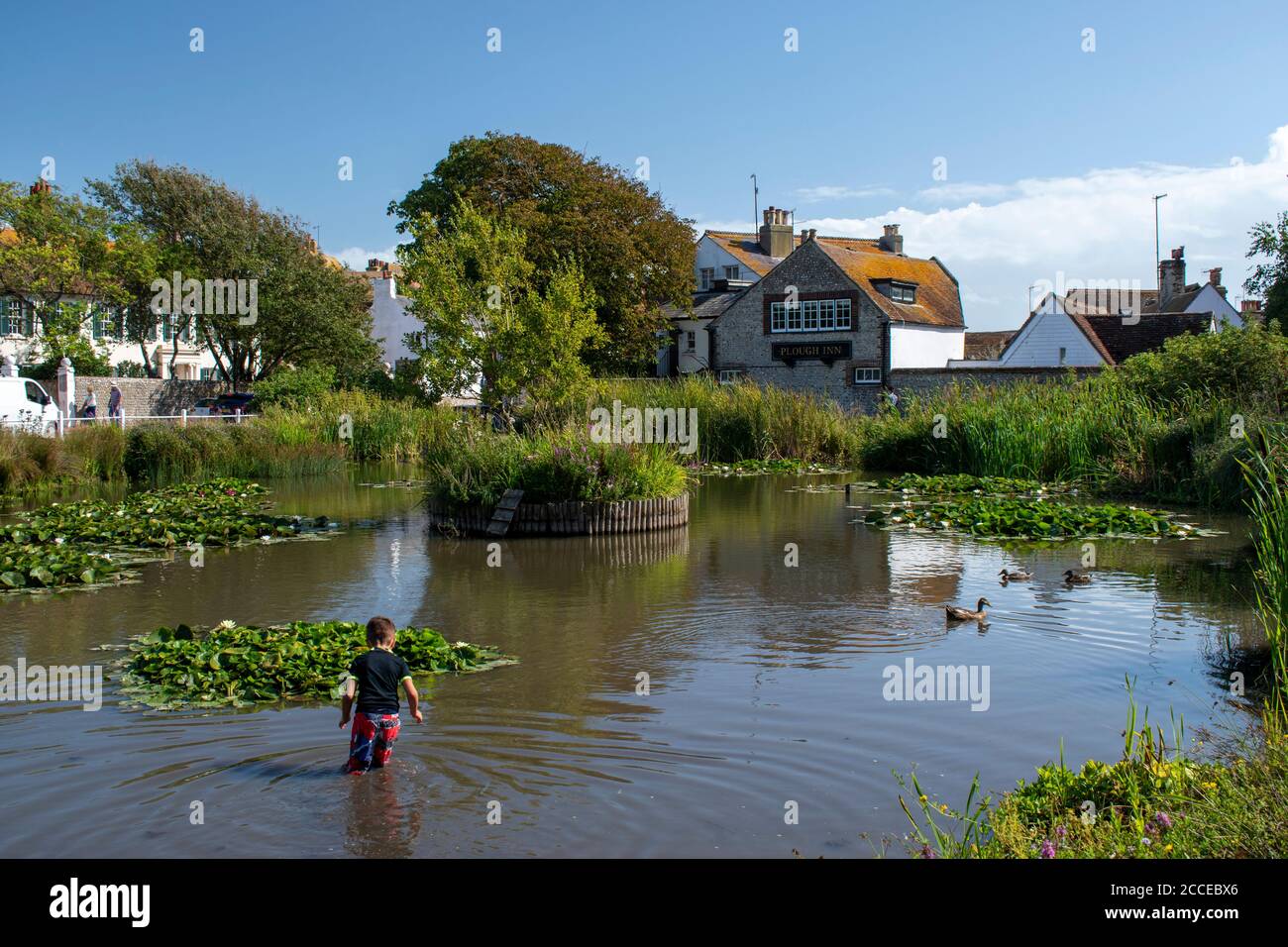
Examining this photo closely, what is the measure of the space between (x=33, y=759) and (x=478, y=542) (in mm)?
10916

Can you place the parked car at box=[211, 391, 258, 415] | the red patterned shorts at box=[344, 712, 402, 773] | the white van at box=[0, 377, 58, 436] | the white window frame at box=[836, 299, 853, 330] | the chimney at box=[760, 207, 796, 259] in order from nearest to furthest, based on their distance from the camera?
the red patterned shorts at box=[344, 712, 402, 773]
the white van at box=[0, 377, 58, 436]
the parked car at box=[211, 391, 258, 415]
the white window frame at box=[836, 299, 853, 330]
the chimney at box=[760, 207, 796, 259]

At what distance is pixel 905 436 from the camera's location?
31.2 meters

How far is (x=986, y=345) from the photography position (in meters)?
69.2

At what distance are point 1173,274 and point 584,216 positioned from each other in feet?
122

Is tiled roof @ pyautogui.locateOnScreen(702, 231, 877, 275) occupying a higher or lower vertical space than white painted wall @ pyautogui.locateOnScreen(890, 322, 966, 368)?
higher

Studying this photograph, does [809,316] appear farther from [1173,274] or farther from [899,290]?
[1173,274]

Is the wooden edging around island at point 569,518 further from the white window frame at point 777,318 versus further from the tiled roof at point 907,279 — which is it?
the white window frame at point 777,318

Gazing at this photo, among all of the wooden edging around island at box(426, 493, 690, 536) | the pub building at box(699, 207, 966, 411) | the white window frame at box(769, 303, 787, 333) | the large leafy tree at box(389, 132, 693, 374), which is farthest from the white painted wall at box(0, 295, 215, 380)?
the wooden edging around island at box(426, 493, 690, 536)

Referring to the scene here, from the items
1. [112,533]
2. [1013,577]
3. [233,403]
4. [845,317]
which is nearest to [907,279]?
[845,317]

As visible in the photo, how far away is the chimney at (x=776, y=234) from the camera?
69.2 meters

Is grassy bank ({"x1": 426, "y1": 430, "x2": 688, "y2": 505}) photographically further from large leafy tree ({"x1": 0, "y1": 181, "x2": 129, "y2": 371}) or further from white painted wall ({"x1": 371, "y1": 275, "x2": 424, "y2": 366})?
white painted wall ({"x1": 371, "y1": 275, "x2": 424, "y2": 366})

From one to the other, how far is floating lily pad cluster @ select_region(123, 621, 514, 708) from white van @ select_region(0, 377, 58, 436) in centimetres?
2195

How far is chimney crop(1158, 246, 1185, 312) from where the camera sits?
66062 millimetres

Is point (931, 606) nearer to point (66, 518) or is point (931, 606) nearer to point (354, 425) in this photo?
point (66, 518)
